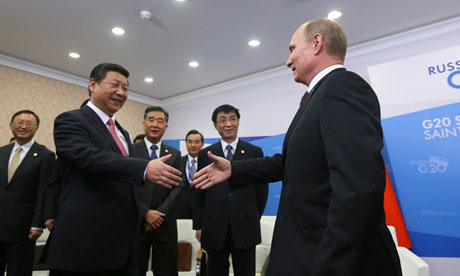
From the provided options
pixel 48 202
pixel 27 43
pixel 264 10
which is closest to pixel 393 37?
pixel 264 10

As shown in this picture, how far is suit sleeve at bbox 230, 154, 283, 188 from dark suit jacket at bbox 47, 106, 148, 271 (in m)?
0.44

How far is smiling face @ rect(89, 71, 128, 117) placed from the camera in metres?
1.65

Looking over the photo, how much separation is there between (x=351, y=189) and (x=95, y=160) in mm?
1097

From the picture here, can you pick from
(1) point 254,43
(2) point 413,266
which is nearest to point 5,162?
(1) point 254,43

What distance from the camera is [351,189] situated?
0.78 meters

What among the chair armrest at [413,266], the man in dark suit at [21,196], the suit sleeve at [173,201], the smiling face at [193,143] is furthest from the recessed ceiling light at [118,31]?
the chair armrest at [413,266]

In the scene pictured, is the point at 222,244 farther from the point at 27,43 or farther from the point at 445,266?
the point at 27,43

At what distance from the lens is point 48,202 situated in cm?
191

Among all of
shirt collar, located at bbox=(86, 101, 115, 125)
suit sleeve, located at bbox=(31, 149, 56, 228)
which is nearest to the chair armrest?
shirt collar, located at bbox=(86, 101, 115, 125)

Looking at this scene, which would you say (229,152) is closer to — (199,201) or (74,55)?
(199,201)

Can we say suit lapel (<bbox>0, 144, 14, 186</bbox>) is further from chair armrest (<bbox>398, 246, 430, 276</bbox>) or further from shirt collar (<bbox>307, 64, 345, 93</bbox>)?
chair armrest (<bbox>398, 246, 430, 276</bbox>)

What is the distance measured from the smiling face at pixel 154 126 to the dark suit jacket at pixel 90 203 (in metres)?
1.27

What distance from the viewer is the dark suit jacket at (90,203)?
1297mm

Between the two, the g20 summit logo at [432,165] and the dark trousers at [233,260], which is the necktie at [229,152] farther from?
the g20 summit logo at [432,165]
